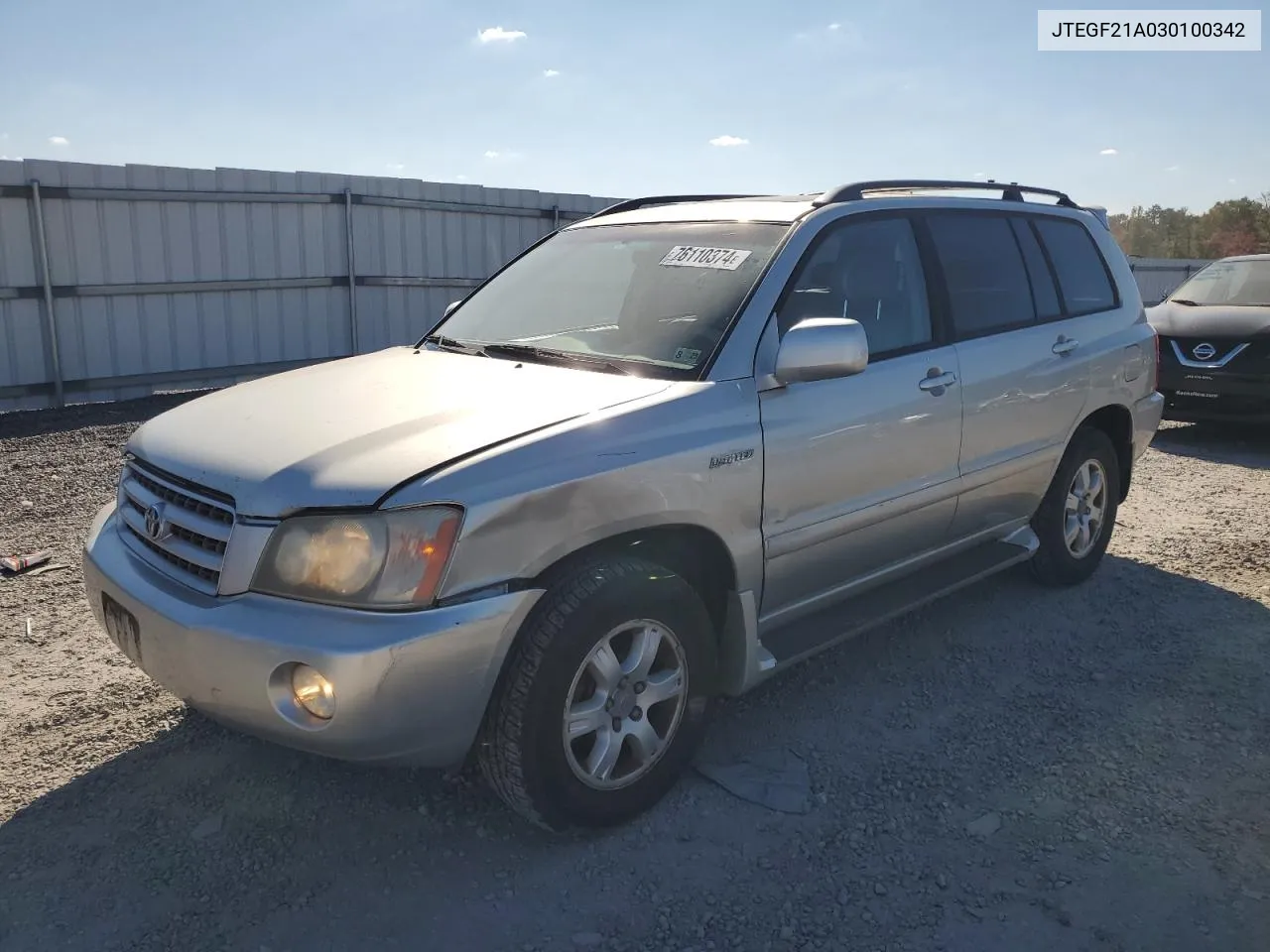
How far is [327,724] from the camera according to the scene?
8.23 feet

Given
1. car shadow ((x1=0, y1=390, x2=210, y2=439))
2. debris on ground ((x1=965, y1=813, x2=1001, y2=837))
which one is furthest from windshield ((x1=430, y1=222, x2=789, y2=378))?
car shadow ((x1=0, y1=390, x2=210, y2=439))

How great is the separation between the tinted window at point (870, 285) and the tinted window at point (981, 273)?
21 centimetres

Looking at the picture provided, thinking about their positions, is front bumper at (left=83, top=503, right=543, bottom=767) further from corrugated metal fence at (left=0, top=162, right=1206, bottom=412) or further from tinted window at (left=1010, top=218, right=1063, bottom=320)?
corrugated metal fence at (left=0, top=162, right=1206, bottom=412)

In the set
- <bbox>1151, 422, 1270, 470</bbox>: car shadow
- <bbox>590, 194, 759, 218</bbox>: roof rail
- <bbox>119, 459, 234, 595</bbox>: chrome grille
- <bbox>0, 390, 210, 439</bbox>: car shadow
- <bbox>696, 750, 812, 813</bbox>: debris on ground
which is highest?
<bbox>590, 194, 759, 218</bbox>: roof rail

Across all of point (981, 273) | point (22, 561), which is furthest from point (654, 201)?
point (22, 561)

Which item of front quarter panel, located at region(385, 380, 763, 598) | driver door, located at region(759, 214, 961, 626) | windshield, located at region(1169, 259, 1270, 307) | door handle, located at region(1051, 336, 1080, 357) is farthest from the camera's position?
windshield, located at region(1169, 259, 1270, 307)

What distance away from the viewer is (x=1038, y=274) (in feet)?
15.5

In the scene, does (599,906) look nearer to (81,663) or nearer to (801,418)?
(801,418)

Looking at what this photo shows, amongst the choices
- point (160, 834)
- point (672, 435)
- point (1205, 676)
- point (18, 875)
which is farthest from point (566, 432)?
point (1205, 676)

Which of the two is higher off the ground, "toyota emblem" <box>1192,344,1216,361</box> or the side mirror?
the side mirror

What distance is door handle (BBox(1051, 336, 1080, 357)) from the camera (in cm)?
459

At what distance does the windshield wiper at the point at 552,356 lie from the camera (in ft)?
10.9

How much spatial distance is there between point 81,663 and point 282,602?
196 cm

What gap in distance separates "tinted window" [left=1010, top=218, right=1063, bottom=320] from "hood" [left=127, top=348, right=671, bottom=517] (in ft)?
7.70
